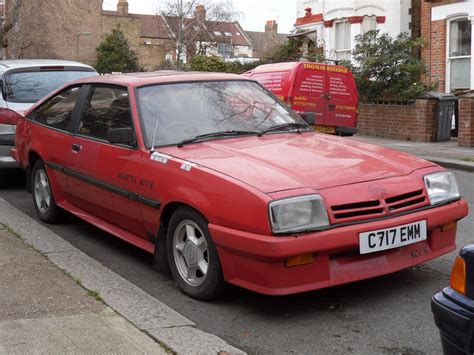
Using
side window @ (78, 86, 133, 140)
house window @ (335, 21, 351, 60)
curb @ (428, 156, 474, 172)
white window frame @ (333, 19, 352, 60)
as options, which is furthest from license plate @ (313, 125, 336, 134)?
house window @ (335, 21, 351, 60)

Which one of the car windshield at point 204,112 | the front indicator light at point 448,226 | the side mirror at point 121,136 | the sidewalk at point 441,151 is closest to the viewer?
the front indicator light at point 448,226

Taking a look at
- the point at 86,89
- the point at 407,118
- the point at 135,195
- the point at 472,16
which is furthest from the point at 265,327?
the point at 472,16

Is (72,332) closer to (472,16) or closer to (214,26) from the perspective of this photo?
(472,16)

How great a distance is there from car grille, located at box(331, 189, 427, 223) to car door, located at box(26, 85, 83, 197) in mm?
3057

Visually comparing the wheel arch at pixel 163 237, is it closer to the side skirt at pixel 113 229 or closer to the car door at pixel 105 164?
the side skirt at pixel 113 229

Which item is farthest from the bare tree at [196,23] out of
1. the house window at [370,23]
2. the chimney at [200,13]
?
the house window at [370,23]

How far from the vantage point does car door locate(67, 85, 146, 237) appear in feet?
16.6

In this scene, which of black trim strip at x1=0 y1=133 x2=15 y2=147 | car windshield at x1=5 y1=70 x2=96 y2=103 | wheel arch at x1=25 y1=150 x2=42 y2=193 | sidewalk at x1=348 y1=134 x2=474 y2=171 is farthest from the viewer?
sidewalk at x1=348 y1=134 x2=474 y2=171

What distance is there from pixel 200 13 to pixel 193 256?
46018 millimetres

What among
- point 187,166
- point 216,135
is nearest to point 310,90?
point 216,135

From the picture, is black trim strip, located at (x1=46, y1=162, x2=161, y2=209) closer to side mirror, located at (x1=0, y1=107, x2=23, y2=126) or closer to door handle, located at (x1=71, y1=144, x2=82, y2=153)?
door handle, located at (x1=71, y1=144, x2=82, y2=153)

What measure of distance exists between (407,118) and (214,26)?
37.4 metres

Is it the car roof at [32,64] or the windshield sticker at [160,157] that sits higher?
the car roof at [32,64]

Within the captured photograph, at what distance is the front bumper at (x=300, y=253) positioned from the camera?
3830 mm
